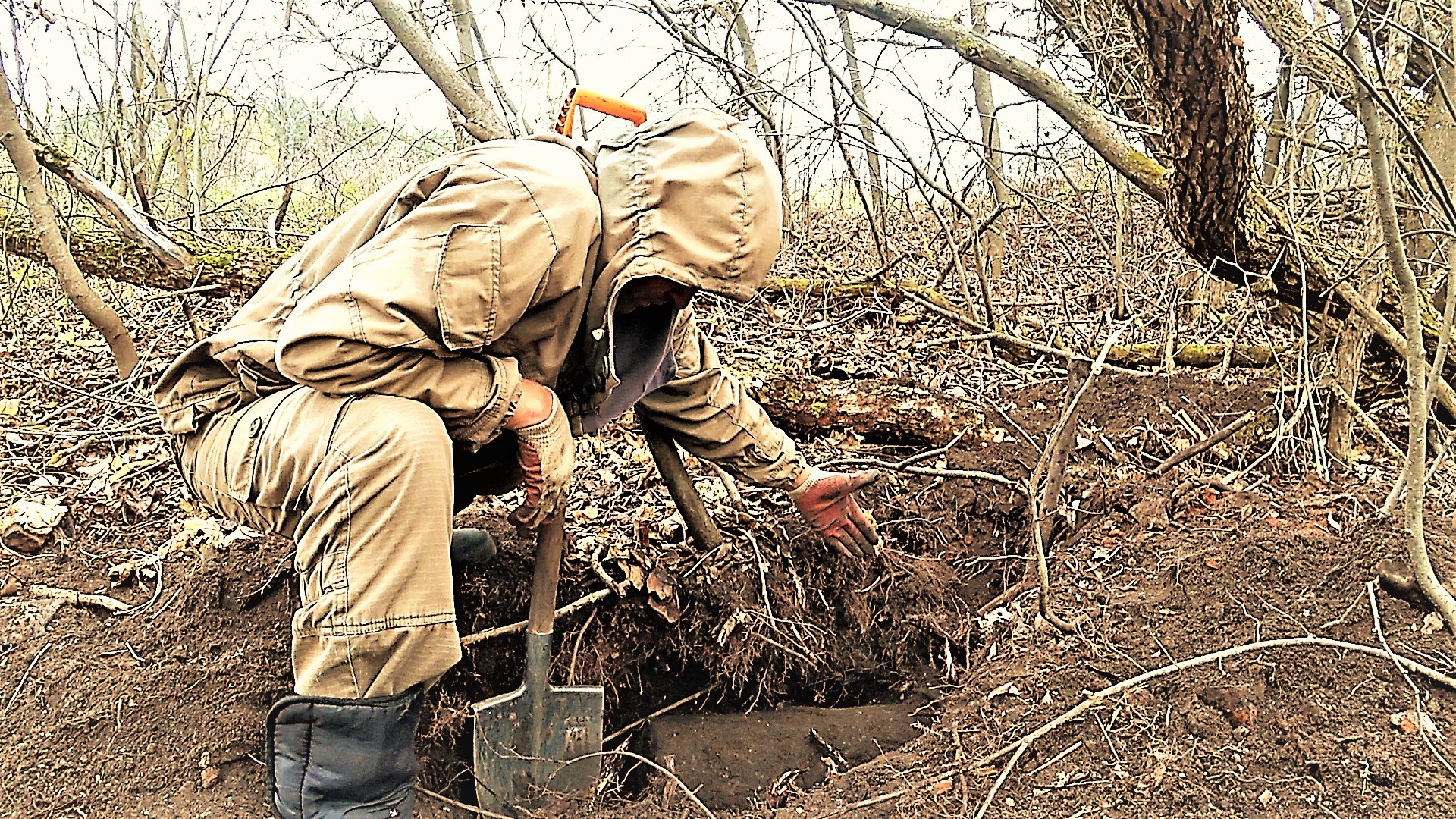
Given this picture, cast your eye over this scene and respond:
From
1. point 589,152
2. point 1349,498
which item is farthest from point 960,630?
point 589,152

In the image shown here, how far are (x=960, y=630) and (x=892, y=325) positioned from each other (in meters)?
1.69

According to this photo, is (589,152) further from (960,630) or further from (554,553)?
(960,630)

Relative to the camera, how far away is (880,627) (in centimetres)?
325

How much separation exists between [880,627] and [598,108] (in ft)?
6.19

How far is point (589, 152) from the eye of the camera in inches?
85.0

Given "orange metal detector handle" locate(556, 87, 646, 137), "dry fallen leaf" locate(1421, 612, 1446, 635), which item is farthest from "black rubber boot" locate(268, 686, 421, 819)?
"dry fallen leaf" locate(1421, 612, 1446, 635)

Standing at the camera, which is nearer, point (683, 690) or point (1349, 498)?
point (1349, 498)

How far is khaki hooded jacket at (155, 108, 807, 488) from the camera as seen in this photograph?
6.10 ft

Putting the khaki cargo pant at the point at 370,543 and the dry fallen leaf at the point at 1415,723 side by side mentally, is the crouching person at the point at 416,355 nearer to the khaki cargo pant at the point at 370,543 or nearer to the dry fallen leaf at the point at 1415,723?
the khaki cargo pant at the point at 370,543

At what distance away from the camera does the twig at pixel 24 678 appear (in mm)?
2439

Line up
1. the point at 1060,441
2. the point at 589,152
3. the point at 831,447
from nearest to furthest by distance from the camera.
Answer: the point at 589,152 → the point at 1060,441 → the point at 831,447

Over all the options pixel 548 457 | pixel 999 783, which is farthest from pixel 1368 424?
pixel 548 457

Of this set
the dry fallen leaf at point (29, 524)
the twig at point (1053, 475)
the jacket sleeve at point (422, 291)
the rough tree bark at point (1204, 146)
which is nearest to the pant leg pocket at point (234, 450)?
the jacket sleeve at point (422, 291)

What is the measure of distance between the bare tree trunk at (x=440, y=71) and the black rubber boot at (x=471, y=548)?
1.81m
